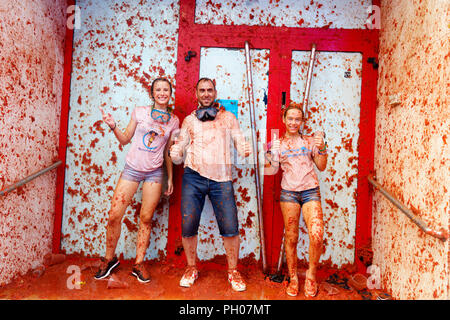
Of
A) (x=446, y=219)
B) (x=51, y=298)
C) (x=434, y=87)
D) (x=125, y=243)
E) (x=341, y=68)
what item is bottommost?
(x=51, y=298)

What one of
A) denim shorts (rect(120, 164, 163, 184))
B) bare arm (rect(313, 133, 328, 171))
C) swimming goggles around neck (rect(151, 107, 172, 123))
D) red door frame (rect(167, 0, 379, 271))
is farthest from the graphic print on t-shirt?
bare arm (rect(313, 133, 328, 171))

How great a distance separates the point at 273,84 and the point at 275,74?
11 centimetres

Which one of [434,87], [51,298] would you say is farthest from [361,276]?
[51,298]

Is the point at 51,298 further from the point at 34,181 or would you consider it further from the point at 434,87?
the point at 434,87

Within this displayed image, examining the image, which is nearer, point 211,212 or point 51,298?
point 51,298

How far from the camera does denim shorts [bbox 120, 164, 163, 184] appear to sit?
2.63m

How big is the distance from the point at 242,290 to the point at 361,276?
46.0 inches

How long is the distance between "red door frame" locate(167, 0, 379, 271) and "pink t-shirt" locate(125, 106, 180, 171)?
1.27ft

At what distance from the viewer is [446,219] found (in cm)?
180

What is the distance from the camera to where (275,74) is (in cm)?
298

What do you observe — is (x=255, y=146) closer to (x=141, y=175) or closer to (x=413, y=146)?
(x=141, y=175)

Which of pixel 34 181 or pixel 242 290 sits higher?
pixel 34 181

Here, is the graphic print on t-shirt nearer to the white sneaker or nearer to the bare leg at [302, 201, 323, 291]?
the white sneaker

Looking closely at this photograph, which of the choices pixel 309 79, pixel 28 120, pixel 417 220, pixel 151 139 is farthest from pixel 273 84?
pixel 28 120
